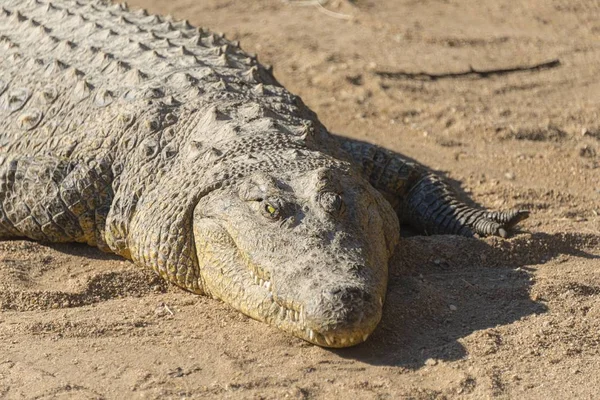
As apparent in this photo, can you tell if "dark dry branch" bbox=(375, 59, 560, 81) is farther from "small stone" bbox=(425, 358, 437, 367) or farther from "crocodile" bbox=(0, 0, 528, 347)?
"small stone" bbox=(425, 358, 437, 367)

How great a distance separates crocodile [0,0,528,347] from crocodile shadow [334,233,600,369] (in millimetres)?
229

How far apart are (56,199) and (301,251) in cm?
206

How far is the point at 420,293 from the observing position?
17.6 feet

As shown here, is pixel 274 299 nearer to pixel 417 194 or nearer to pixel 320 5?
pixel 417 194

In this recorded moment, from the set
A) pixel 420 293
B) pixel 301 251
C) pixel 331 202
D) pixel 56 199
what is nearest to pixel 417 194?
pixel 420 293

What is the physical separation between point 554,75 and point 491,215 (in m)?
3.66

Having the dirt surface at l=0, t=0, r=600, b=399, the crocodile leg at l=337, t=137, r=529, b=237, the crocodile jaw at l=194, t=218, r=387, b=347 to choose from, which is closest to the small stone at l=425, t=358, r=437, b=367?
the dirt surface at l=0, t=0, r=600, b=399

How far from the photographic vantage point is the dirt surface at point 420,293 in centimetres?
454

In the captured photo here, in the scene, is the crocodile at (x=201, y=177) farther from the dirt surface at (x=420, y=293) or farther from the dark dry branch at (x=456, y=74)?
the dark dry branch at (x=456, y=74)

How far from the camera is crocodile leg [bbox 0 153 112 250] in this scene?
599 centimetres

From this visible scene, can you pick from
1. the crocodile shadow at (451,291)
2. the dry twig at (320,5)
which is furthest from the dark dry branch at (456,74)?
the crocodile shadow at (451,291)

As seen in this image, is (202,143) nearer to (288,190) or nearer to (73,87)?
(288,190)

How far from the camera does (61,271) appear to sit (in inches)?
230

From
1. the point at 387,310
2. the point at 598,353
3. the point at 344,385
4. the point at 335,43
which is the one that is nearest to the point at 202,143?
the point at 387,310
